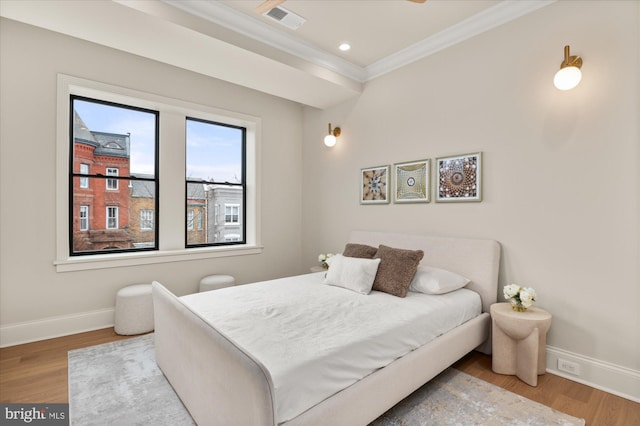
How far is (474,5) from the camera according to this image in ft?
8.79

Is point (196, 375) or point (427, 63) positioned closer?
point (196, 375)

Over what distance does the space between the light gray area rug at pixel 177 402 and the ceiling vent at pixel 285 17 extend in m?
3.15

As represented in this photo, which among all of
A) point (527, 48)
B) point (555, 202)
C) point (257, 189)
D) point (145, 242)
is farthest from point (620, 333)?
point (145, 242)

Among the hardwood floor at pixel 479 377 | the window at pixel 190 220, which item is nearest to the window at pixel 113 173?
the window at pixel 190 220

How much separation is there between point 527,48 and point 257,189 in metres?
3.41

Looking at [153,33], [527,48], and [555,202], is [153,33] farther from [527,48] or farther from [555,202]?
[555,202]

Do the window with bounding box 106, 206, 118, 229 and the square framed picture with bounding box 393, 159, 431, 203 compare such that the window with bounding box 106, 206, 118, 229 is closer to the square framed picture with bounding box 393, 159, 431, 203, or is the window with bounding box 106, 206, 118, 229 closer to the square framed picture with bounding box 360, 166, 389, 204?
the square framed picture with bounding box 360, 166, 389, 204

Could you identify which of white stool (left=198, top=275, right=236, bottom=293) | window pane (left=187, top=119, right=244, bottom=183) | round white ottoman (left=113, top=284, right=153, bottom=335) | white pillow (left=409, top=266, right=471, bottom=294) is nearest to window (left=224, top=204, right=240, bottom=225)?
window pane (left=187, top=119, right=244, bottom=183)

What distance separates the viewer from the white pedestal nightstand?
2.22 meters

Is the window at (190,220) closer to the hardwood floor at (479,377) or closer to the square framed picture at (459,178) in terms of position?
the hardwood floor at (479,377)

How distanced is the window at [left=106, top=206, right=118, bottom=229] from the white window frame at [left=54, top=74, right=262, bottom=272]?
0.34 metres

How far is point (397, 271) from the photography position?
8.76 ft

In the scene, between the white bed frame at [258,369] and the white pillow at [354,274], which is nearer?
the white bed frame at [258,369]

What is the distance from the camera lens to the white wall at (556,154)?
7.09ft
